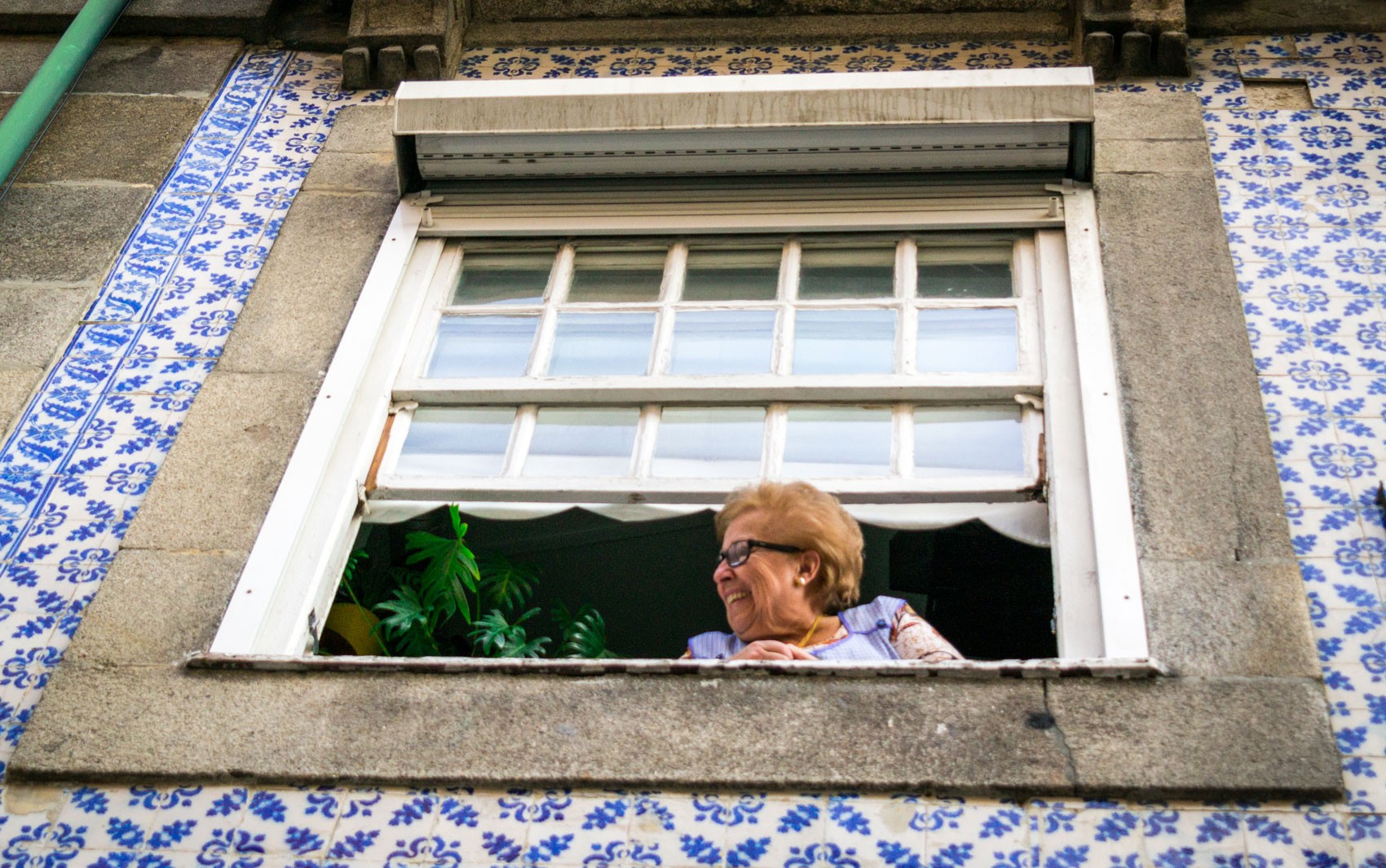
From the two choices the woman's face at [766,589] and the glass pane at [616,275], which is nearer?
the woman's face at [766,589]

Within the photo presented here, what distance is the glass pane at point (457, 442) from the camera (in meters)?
4.03

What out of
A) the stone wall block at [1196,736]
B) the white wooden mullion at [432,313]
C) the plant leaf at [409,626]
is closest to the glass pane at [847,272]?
the white wooden mullion at [432,313]

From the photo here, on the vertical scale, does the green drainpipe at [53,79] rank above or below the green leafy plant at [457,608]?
above

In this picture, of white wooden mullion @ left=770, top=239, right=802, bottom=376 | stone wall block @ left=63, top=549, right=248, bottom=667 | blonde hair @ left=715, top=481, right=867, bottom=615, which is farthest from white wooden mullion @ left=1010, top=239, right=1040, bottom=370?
stone wall block @ left=63, top=549, right=248, bottom=667

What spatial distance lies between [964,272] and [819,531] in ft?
3.89

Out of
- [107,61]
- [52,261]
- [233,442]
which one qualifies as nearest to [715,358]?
[233,442]

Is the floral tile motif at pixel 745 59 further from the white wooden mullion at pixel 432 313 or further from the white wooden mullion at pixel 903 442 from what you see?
the white wooden mullion at pixel 903 442

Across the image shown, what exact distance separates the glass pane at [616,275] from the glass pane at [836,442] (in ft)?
2.30

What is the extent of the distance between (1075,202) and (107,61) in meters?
3.16

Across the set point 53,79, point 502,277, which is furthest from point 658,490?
point 53,79

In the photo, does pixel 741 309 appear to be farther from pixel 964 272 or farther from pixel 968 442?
pixel 968 442

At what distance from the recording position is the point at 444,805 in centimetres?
313

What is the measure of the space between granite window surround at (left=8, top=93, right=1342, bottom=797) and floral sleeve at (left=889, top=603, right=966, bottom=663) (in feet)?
0.89

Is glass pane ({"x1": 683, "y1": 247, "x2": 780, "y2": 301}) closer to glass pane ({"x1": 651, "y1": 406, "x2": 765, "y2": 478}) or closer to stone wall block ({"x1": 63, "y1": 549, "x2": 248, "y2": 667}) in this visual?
glass pane ({"x1": 651, "y1": 406, "x2": 765, "y2": 478})
